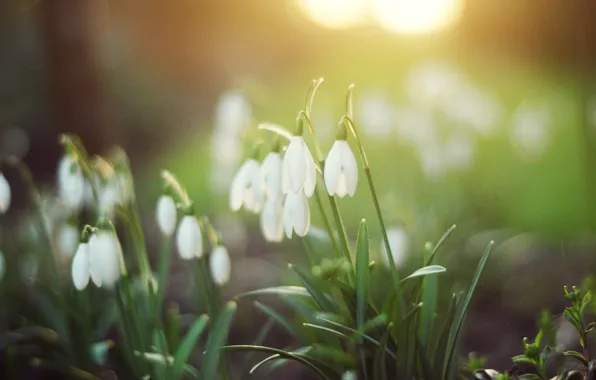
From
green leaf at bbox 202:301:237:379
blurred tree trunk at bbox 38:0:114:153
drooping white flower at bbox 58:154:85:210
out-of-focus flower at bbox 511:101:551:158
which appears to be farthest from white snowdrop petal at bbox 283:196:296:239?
out-of-focus flower at bbox 511:101:551:158

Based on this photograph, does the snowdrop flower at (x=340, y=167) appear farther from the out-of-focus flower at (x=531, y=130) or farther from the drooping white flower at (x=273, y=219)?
the out-of-focus flower at (x=531, y=130)

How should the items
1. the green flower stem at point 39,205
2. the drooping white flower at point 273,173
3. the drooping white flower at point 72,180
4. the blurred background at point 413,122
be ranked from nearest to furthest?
the drooping white flower at point 273,173 → the drooping white flower at point 72,180 → the green flower stem at point 39,205 → the blurred background at point 413,122

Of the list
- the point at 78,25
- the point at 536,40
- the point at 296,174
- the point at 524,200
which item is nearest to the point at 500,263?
the point at 524,200

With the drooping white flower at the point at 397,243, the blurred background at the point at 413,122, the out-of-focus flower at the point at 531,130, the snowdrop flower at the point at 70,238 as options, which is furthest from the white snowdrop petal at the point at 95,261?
the out-of-focus flower at the point at 531,130

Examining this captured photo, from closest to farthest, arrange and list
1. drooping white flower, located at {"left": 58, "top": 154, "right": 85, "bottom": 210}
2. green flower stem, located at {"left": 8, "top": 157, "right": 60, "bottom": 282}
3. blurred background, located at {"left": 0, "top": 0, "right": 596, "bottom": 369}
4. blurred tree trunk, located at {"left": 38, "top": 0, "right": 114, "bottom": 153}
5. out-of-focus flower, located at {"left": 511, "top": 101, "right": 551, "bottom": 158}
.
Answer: drooping white flower, located at {"left": 58, "top": 154, "right": 85, "bottom": 210} < green flower stem, located at {"left": 8, "top": 157, "right": 60, "bottom": 282} < blurred background, located at {"left": 0, "top": 0, "right": 596, "bottom": 369} < blurred tree trunk, located at {"left": 38, "top": 0, "right": 114, "bottom": 153} < out-of-focus flower, located at {"left": 511, "top": 101, "right": 551, "bottom": 158}

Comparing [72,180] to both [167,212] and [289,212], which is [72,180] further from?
[289,212]

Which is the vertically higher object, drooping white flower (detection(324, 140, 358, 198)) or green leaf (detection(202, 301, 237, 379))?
drooping white flower (detection(324, 140, 358, 198))

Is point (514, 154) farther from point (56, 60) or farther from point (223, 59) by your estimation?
point (223, 59)

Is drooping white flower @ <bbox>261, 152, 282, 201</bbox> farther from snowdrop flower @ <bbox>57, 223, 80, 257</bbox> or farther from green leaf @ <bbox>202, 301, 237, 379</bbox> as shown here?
Result: snowdrop flower @ <bbox>57, 223, 80, 257</bbox>
